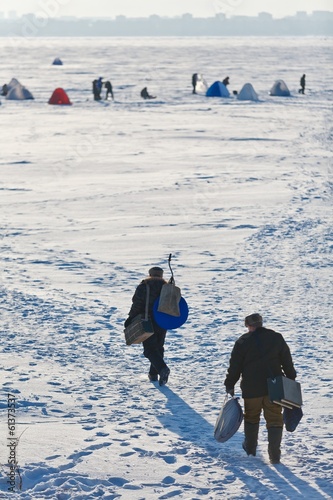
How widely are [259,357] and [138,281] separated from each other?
15.9ft

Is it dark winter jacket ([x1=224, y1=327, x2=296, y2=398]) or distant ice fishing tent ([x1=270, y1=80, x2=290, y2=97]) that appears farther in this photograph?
distant ice fishing tent ([x1=270, y1=80, x2=290, y2=97])

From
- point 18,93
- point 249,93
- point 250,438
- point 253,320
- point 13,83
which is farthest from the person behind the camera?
point 13,83

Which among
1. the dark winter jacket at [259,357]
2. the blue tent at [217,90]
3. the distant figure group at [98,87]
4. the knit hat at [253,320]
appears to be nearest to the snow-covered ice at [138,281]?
the dark winter jacket at [259,357]

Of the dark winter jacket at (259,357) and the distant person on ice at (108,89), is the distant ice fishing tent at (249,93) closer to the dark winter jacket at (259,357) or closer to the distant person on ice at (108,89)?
the distant person on ice at (108,89)

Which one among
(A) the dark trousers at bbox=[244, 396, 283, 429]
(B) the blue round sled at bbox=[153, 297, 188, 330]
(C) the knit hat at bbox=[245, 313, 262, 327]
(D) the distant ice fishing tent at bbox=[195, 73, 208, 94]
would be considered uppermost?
(D) the distant ice fishing tent at bbox=[195, 73, 208, 94]

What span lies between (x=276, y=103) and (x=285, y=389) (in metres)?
29.5

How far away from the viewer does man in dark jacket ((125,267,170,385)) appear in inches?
273

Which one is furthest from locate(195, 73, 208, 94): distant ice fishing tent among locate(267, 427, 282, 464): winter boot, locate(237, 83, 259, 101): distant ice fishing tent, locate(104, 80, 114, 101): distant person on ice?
locate(267, 427, 282, 464): winter boot

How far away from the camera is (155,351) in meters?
7.09

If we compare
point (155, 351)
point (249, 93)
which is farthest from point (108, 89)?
point (155, 351)

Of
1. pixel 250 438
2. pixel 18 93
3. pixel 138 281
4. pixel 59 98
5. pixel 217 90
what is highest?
pixel 217 90

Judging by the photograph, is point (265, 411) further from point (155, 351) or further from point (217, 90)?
point (217, 90)

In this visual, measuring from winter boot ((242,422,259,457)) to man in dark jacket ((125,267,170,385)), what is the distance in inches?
58.2

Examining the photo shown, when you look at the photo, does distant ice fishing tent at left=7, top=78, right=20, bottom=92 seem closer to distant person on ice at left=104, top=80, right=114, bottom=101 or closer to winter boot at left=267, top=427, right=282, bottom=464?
distant person on ice at left=104, top=80, right=114, bottom=101
